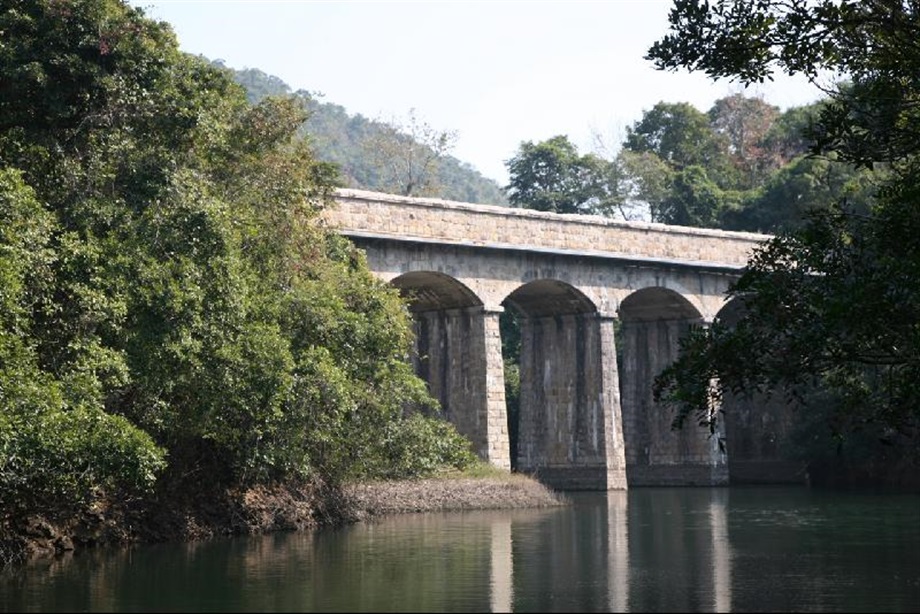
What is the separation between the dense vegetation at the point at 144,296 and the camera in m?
24.6

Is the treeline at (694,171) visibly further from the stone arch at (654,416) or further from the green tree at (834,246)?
the green tree at (834,246)

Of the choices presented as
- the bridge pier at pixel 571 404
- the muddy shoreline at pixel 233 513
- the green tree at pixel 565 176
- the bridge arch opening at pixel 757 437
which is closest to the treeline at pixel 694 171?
the green tree at pixel 565 176

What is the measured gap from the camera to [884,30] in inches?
802

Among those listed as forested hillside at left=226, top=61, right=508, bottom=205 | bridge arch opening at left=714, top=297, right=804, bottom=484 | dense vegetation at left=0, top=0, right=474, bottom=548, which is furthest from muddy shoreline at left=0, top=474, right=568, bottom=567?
→ forested hillside at left=226, top=61, right=508, bottom=205

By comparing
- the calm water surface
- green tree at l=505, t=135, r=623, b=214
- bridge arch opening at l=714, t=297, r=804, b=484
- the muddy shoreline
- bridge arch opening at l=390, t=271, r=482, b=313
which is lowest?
the calm water surface

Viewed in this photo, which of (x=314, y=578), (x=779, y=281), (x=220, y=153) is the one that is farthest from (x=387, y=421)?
(x=779, y=281)

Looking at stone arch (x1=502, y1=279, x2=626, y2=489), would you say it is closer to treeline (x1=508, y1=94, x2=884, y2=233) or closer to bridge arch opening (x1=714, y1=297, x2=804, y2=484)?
bridge arch opening (x1=714, y1=297, x2=804, y2=484)

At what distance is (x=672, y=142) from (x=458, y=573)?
65872 mm

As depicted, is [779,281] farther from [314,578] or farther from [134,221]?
[134,221]

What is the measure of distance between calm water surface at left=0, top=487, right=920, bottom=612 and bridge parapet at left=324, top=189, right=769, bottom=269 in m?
10.8

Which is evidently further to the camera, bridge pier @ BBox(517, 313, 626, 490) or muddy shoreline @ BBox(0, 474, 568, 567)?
bridge pier @ BBox(517, 313, 626, 490)

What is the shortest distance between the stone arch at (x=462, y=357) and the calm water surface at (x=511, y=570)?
10.7 m

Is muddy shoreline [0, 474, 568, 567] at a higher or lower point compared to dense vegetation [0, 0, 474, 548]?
lower

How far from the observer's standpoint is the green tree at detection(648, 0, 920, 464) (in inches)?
752
